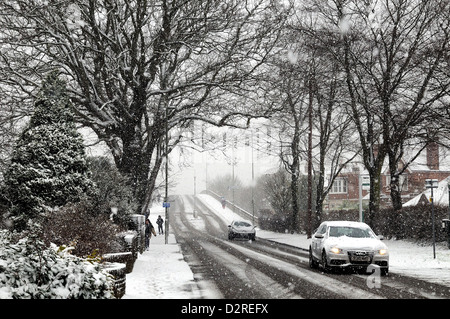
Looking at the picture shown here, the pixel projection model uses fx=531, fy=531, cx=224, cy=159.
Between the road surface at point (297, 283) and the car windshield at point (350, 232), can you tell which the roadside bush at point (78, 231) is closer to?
the road surface at point (297, 283)

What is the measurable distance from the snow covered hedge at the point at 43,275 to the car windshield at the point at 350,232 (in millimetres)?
10806

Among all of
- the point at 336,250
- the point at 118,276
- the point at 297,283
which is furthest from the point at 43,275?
the point at 336,250

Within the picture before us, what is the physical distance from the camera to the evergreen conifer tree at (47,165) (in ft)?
50.1

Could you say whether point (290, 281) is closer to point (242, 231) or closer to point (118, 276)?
point (118, 276)

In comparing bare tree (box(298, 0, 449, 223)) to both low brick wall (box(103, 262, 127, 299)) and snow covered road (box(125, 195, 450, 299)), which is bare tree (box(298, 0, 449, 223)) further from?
low brick wall (box(103, 262, 127, 299))

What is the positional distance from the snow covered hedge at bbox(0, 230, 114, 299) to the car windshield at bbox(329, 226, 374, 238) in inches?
425

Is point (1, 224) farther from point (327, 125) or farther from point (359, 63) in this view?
point (327, 125)

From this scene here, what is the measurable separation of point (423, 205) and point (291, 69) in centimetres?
999

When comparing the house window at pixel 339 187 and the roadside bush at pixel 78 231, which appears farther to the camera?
the house window at pixel 339 187

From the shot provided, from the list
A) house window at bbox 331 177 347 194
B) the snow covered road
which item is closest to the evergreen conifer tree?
the snow covered road

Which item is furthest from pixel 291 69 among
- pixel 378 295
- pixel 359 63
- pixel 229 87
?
pixel 378 295

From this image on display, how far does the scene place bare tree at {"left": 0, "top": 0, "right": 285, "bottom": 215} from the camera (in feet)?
62.7

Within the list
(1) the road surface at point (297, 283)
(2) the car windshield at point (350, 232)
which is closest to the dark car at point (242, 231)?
(1) the road surface at point (297, 283)
